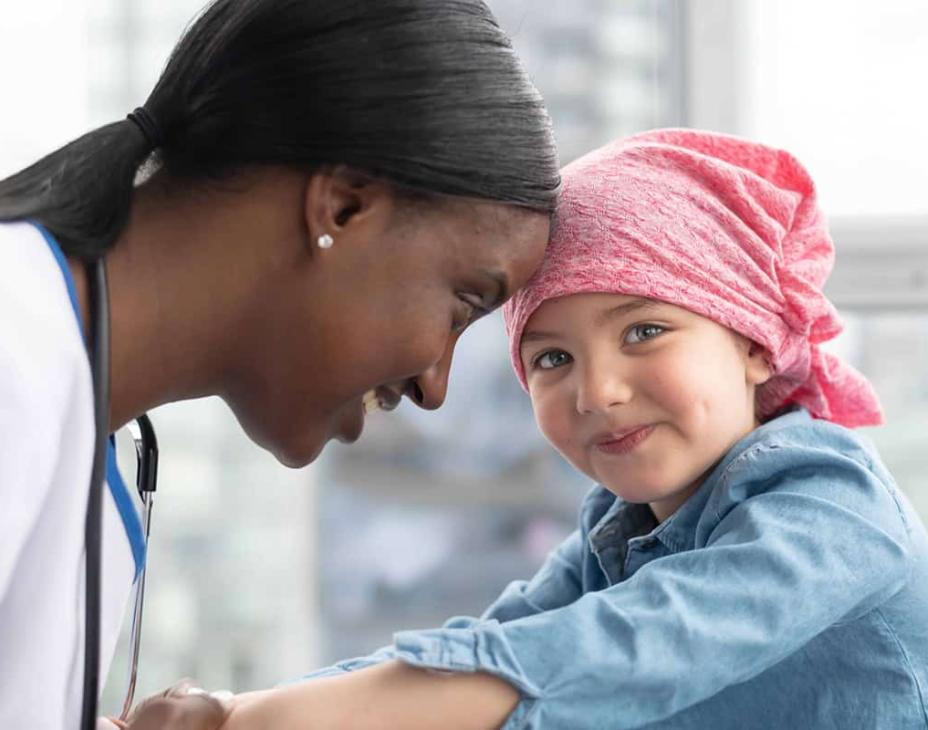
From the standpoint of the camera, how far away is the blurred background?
7.25 feet

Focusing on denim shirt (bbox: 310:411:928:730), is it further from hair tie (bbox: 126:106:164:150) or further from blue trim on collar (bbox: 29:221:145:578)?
hair tie (bbox: 126:106:164:150)

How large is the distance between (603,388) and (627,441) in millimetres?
68

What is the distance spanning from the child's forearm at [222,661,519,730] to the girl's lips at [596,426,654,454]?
32cm

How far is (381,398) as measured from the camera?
1.21 meters

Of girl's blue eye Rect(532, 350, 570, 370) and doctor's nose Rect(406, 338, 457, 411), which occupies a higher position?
doctor's nose Rect(406, 338, 457, 411)

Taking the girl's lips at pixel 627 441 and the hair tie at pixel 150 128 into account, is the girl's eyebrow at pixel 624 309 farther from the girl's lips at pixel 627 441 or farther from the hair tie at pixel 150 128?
the hair tie at pixel 150 128

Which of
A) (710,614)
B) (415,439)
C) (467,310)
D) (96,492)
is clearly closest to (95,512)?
(96,492)

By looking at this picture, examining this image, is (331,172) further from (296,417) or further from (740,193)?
(740,193)

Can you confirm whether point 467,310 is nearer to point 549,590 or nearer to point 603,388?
point 603,388

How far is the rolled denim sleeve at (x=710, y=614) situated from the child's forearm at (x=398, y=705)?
15 millimetres

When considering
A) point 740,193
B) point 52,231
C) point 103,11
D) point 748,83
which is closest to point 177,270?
point 52,231

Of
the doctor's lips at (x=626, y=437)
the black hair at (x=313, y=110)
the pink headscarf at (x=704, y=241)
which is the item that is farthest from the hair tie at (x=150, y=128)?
the doctor's lips at (x=626, y=437)

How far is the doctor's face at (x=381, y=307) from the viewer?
42.6 inches

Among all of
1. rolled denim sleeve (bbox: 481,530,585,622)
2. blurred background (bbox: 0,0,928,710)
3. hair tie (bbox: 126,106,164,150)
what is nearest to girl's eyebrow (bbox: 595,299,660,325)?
rolled denim sleeve (bbox: 481,530,585,622)
